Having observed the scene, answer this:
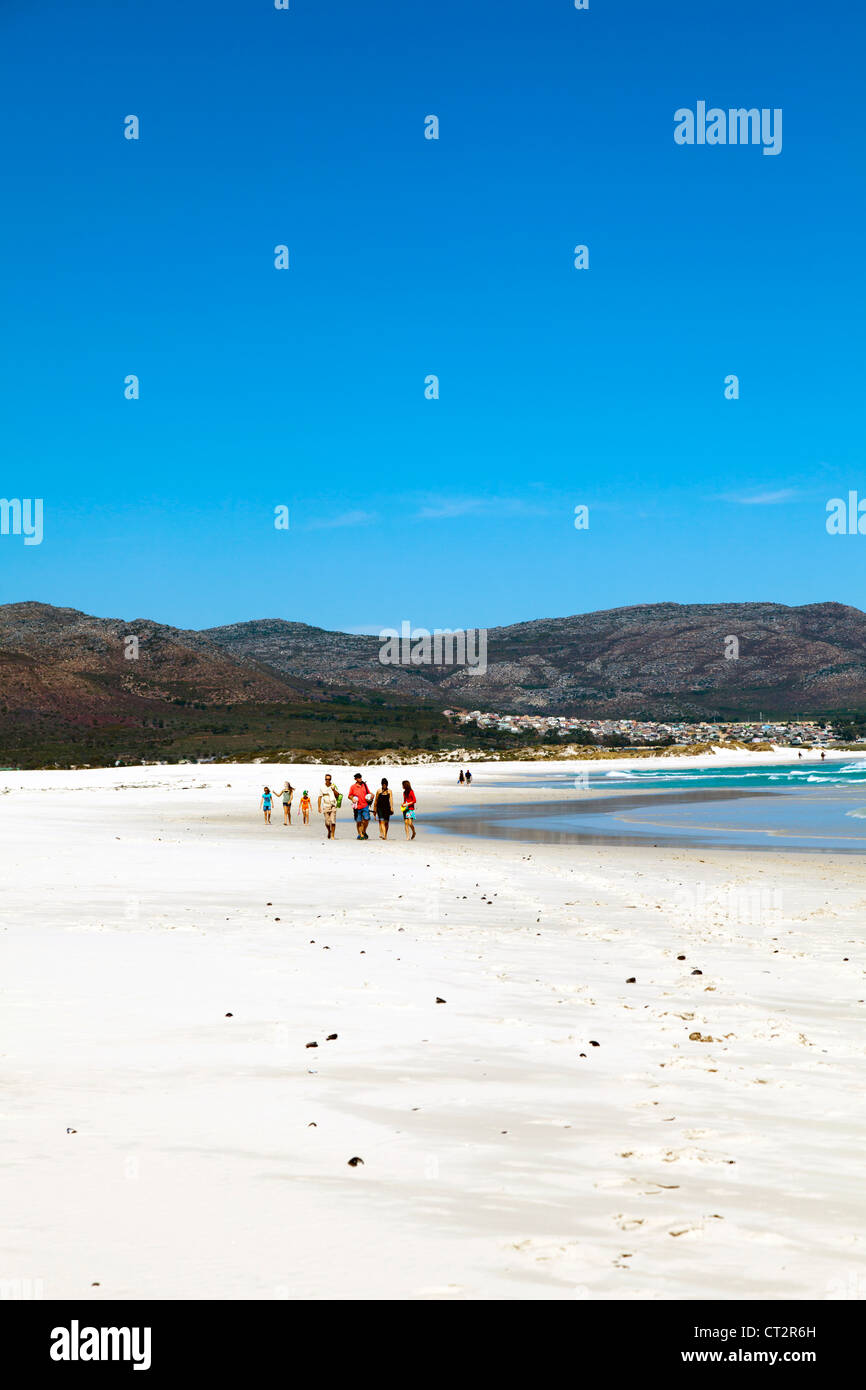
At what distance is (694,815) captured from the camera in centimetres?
4234

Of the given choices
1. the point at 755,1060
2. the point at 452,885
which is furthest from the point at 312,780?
the point at 755,1060

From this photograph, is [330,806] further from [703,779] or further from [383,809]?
[703,779]

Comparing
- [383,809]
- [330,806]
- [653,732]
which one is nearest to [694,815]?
[383,809]

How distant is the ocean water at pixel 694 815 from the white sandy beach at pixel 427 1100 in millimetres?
16302

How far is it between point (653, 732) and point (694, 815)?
133 m

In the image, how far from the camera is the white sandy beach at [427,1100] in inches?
185

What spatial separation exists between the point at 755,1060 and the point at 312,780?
5977cm

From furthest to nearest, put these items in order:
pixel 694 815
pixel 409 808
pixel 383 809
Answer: pixel 694 815 → pixel 409 808 → pixel 383 809

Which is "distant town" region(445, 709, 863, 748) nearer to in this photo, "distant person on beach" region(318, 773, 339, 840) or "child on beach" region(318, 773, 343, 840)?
"child on beach" region(318, 773, 343, 840)

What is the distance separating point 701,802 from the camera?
50.9 m

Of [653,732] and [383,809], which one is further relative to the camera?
[653,732]

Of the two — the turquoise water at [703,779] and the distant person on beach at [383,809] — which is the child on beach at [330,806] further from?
the turquoise water at [703,779]
